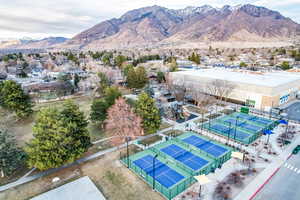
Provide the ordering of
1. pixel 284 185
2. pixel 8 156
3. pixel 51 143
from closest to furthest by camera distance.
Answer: pixel 284 185, pixel 51 143, pixel 8 156

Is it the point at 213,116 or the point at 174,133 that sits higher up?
the point at 213,116

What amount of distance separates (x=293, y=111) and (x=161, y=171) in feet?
123

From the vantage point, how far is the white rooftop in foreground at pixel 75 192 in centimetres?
1703

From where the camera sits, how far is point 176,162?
21.9 metres

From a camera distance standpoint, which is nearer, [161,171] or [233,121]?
[161,171]

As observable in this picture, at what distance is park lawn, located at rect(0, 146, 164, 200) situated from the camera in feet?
56.9

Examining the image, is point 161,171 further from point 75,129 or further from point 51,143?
point 51,143

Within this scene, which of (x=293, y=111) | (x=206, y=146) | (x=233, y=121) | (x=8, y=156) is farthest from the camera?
(x=293, y=111)

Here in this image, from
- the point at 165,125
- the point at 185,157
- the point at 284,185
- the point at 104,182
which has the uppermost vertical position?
the point at 165,125

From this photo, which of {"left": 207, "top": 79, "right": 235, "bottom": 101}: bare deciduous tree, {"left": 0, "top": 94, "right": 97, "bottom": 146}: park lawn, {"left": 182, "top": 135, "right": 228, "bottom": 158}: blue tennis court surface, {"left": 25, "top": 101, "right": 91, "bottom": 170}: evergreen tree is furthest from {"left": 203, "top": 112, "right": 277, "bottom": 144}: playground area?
{"left": 25, "top": 101, "right": 91, "bottom": 170}: evergreen tree

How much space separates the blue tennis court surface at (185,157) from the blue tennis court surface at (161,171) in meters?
2.19

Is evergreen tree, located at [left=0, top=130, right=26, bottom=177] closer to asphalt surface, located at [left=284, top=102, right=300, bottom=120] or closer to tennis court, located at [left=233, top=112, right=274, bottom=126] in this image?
tennis court, located at [left=233, top=112, right=274, bottom=126]

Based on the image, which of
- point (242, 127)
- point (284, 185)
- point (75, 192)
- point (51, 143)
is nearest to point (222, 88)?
point (242, 127)

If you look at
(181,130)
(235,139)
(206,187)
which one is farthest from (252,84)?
(206,187)
